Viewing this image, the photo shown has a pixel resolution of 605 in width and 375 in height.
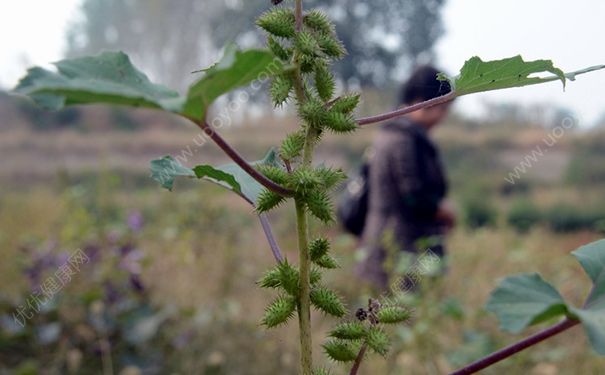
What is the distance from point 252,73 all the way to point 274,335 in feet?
11.1

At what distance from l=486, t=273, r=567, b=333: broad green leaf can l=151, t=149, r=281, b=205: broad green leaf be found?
239 millimetres

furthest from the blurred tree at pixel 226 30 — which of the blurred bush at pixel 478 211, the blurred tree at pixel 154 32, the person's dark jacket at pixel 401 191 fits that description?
the blurred bush at pixel 478 211

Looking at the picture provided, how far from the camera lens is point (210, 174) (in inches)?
22.6

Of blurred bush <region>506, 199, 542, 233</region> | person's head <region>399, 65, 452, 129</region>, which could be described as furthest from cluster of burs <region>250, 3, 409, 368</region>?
blurred bush <region>506, 199, 542, 233</region>

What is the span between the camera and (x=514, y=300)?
476 mm

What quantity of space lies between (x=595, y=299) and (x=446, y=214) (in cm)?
319

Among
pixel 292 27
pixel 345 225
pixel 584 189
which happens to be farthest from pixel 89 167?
pixel 292 27

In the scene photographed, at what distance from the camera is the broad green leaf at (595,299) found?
1.41ft

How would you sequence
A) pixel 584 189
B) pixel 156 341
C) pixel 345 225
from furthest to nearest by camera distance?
pixel 584 189 → pixel 345 225 → pixel 156 341

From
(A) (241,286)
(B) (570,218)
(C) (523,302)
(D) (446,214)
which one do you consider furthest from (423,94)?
(B) (570,218)

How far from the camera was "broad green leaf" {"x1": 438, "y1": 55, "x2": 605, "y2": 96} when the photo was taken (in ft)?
1.72

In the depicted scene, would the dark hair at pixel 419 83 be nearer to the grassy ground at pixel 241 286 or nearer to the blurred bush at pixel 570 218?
the grassy ground at pixel 241 286

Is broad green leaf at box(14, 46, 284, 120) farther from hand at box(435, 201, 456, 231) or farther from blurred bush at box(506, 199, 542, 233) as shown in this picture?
blurred bush at box(506, 199, 542, 233)

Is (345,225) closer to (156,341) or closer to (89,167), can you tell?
(156,341)
